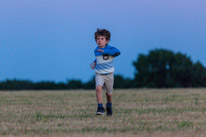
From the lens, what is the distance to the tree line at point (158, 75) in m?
→ 48.9

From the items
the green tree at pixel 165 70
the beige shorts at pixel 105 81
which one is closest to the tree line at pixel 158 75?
the green tree at pixel 165 70

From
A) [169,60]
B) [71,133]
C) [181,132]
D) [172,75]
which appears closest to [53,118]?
[71,133]

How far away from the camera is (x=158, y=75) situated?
57.5 m

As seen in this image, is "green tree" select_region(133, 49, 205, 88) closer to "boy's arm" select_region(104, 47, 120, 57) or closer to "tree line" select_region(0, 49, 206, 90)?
"tree line" select_region(0, 49, 206, 90)

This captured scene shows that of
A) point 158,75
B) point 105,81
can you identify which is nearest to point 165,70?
point 158,75

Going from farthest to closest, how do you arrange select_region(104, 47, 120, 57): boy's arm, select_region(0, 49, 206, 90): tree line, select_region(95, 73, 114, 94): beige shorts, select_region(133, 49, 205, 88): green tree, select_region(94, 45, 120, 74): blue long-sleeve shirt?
1. select_region(133, 49, 205, 88): green tree
2. select_region(0, 49, 206, 90): tree line
3. select_region(95, 73, 114, 94): beige shorts
4. select_region(94, 45, 120, 74): blue long-sleeve shirt
5. select_region(104, 47, 120, 57): boy's arm

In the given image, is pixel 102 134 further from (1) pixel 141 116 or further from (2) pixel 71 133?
(1) pixel 141 116

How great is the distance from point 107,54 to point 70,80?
136 feet

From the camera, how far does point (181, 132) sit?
7480 millimetres

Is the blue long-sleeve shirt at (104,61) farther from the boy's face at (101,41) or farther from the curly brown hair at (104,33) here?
the curly brown hair at (104,33)

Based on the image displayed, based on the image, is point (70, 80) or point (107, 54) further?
point (70, 80)

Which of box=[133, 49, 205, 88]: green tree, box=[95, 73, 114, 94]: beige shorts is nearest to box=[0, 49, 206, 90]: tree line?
box=[133, 49, 205, 88]: green tree

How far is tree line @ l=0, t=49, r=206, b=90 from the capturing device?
48875 millimetres

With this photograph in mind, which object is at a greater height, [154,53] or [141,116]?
[154,53]
